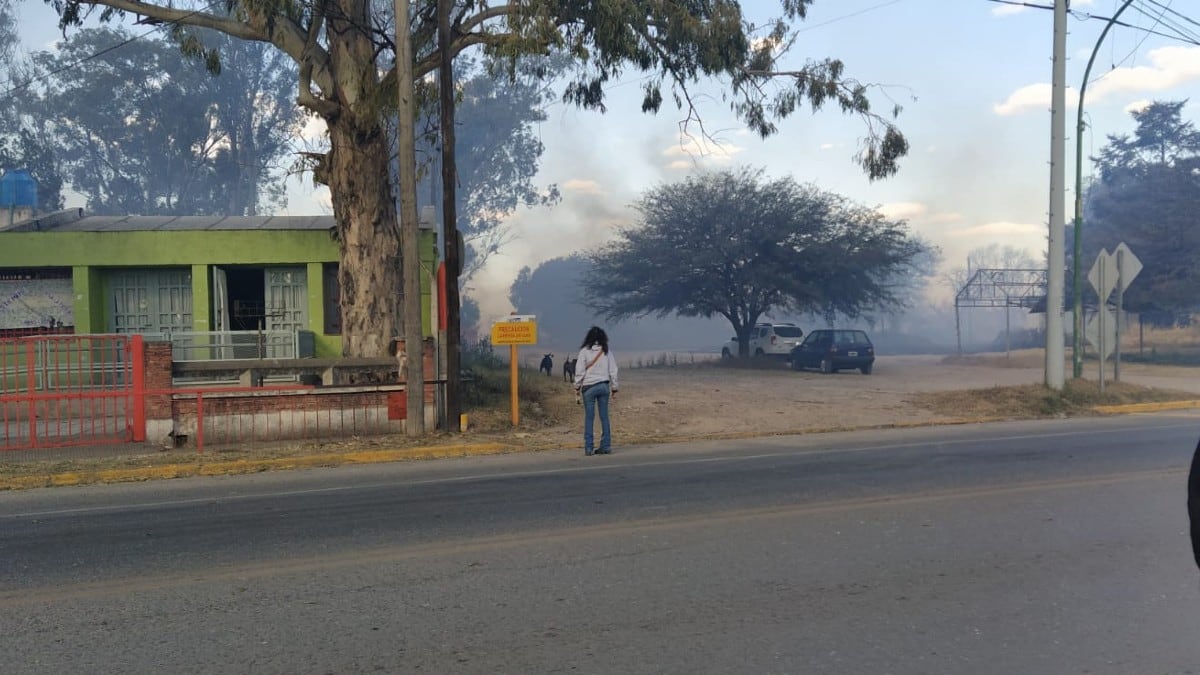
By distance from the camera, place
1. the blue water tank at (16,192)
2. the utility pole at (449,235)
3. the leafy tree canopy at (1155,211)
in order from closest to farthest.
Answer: the utility pole at (449,235) < the blue water tank at (16,192) < the leafy tree canopy at (1155,211)

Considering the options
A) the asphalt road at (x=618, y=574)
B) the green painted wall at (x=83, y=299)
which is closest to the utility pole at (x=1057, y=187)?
the asphalt road at (x=618, y=574)

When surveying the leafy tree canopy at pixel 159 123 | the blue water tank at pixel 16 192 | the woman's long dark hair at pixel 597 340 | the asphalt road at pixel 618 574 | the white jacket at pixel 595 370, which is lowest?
the asphalt road at pixel 618 574

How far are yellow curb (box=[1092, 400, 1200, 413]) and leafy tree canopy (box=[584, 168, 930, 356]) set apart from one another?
680 inches

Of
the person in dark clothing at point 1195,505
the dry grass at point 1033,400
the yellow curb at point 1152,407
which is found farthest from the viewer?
the yellow curb at point 1152,407

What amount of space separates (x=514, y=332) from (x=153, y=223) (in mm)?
11695

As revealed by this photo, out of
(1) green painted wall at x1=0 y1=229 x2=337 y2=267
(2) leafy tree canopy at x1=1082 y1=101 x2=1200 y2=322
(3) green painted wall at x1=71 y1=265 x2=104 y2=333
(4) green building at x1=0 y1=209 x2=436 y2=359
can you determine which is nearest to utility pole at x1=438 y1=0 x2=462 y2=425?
(4) green building at x1=0 y1=209 x2=436 y2=359

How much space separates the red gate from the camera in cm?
1248

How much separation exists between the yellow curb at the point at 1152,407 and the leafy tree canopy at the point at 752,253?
680 inches

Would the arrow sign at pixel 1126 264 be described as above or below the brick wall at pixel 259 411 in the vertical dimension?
above

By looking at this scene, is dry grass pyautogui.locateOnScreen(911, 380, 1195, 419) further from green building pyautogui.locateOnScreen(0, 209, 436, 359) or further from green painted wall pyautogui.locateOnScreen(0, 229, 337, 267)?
green painted wall pyautogui.locateOnScreen(0, 229, 337, 267)

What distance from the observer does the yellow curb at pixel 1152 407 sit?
1736 cm

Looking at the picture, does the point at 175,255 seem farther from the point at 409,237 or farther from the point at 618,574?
the point at 618,574

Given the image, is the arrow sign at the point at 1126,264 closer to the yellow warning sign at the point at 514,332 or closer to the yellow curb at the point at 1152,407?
the yellow curb at the point at 1152,407

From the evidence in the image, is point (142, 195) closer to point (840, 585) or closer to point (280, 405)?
point (280, 405)
